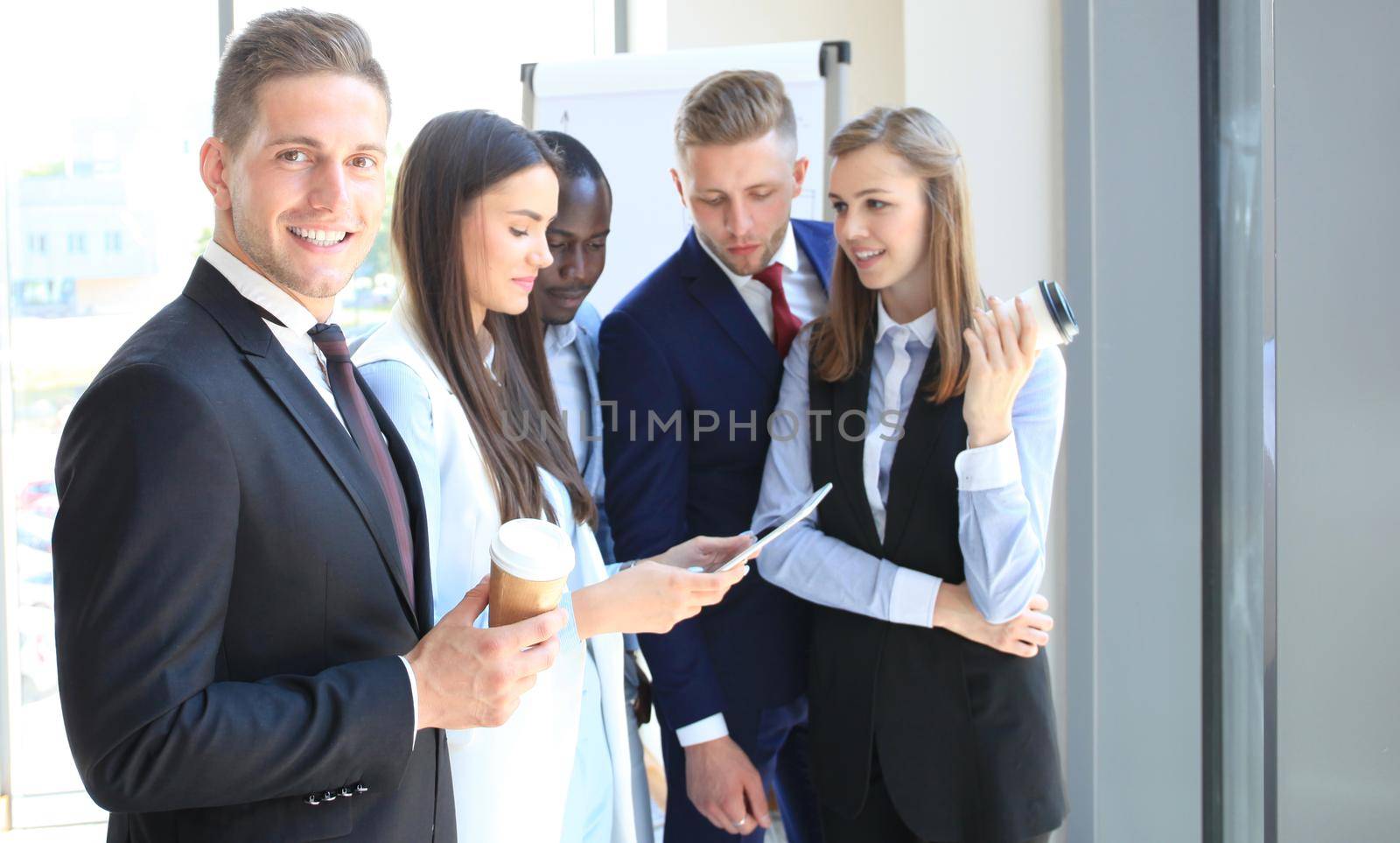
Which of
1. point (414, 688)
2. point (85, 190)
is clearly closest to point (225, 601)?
point (414, 688)

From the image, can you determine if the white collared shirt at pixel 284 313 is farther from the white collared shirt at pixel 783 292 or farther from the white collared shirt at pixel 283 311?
the white collared shirt at pixel 783 292

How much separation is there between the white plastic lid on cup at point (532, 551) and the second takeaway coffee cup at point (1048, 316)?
824 mm

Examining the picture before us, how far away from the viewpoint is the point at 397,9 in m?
4.13

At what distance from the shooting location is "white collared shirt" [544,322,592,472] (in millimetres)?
2088

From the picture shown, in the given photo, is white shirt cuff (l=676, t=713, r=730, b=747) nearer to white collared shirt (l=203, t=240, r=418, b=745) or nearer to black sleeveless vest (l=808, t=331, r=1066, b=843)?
black sleeveless vest (l=808, t=331, r=1066, b=843)

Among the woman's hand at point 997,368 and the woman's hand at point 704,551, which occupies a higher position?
the woman's hand at point 997,368

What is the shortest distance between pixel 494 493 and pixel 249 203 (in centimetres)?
52

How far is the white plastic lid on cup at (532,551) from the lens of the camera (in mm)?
1082

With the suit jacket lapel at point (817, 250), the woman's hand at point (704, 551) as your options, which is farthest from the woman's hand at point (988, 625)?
the suit jacket lapel at point (817, 250)

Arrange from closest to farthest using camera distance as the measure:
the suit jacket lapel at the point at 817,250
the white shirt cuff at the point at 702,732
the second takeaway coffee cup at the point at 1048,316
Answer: the second takeaway coffee cup at the point at 1048,316 < the white shirt cuff at the point at 702,732 < the suit jacket lapel at the point at 817,250

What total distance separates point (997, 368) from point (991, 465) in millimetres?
145

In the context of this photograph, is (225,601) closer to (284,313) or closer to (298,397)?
(298,397)

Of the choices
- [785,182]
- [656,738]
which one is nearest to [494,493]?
[785,182]

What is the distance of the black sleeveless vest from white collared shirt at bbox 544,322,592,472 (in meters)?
0.51
